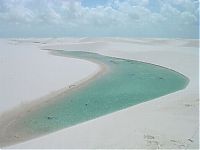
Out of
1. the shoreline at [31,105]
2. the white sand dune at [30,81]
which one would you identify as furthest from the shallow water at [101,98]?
the white sand dune at [30,81]

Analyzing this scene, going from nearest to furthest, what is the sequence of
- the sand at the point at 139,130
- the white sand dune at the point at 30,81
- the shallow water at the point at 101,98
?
the sand at the point at 139,130 < the shallow water at the point at 101,98 < the white sand dune at the point at 30,81

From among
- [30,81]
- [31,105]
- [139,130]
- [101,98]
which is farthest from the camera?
[30,81]

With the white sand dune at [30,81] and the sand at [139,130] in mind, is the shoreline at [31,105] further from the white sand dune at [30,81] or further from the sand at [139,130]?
the sand at [139,130]

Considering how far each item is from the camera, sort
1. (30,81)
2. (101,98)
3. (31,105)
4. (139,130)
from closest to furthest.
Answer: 1. (139,130)
2. (31,105)
3. (101,98)
4. (30,81)

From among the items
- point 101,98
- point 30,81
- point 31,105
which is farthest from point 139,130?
point 30,81

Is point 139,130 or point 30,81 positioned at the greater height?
point 30,81

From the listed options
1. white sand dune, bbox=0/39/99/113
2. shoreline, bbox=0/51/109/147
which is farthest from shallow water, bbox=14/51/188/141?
white sand dune, bbox=0/39/99/113

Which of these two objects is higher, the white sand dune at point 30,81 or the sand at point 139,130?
the white sand dune at point 30,81

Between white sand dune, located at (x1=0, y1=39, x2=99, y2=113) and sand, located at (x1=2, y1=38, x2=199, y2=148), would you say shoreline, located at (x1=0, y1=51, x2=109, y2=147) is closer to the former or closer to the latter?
white sand dune, located at (x1=0, y1=39, x2=99, y2=113)

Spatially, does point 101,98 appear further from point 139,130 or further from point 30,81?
point 139,130
